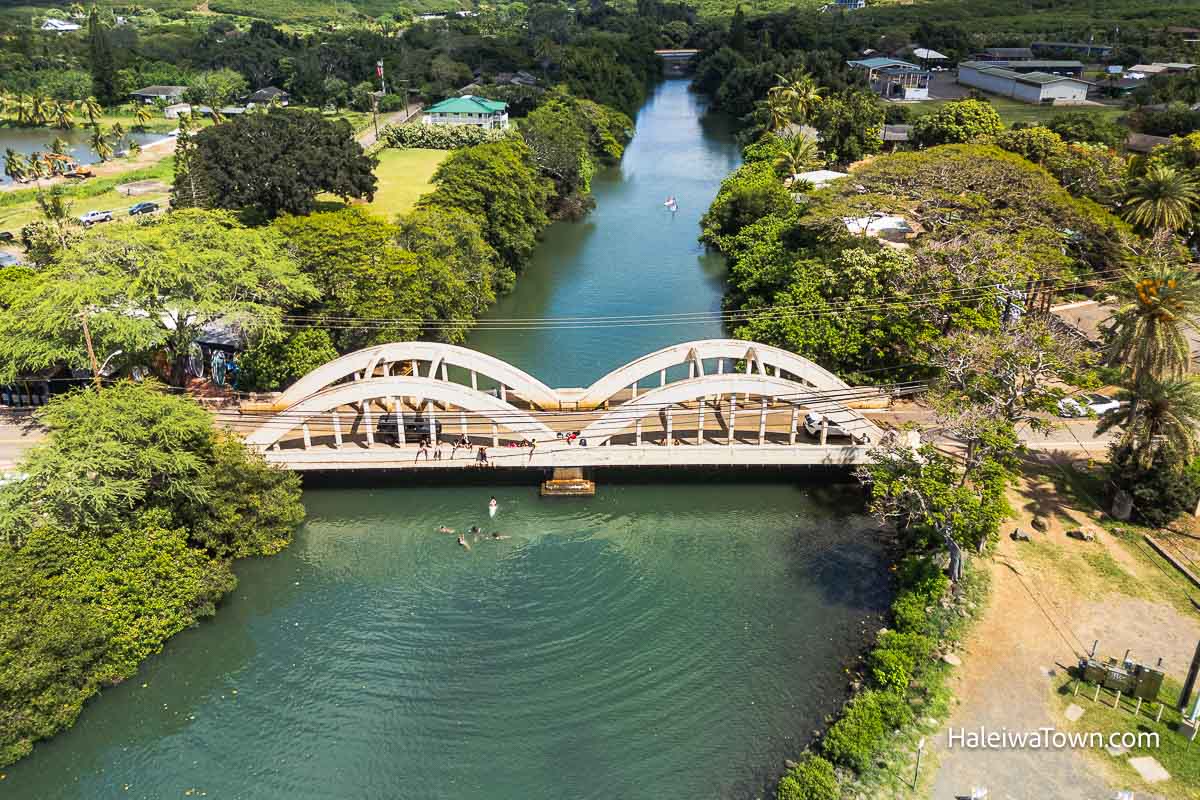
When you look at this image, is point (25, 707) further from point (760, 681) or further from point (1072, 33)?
point (1072, 33)

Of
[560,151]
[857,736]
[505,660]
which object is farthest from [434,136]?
[857,736]

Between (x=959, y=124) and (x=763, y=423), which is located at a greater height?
(x=959, y=124)

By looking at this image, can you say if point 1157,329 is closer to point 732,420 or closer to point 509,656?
point 732,420

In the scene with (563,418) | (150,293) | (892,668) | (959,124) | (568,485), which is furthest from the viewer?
(959,124)

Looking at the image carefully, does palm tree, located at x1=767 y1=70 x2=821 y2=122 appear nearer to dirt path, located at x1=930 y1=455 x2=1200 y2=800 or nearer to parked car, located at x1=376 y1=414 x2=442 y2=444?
parked car, located at x1=376 y1=414 x2=442 y2=444

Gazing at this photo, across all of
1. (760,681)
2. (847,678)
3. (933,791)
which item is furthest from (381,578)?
(933,791)

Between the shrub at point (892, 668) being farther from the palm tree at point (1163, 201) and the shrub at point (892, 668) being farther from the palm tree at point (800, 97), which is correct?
the palm tree at point (800, 97)
